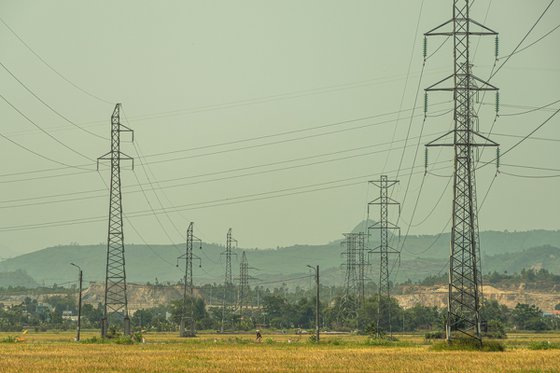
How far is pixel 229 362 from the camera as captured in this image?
215ft

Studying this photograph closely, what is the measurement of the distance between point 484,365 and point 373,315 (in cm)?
13650

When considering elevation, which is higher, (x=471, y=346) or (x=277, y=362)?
(x=471, y=346)

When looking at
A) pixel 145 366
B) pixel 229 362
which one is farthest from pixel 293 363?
pixel 145 366

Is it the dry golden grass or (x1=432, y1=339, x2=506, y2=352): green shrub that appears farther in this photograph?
(x1=432, y1=339, x2=506, y2=352): green shrub

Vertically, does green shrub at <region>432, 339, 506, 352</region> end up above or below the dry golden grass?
above

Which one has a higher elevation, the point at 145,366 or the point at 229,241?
the point at 229,241

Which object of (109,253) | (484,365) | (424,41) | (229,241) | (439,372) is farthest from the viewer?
(229,241)

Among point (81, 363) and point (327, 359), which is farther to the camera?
point (327, 359)

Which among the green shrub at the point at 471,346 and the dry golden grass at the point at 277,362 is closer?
the dry golden grass at the point at 277,362

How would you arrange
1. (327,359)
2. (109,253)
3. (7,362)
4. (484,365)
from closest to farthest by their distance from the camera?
(484,365)
(7,362)
(327,359)
(109,253)

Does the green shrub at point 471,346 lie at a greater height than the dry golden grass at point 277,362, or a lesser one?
greater

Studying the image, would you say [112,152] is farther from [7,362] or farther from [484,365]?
[484,365]

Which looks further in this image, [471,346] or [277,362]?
[471,346]

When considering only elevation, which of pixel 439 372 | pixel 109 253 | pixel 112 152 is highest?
pixel 112 152
